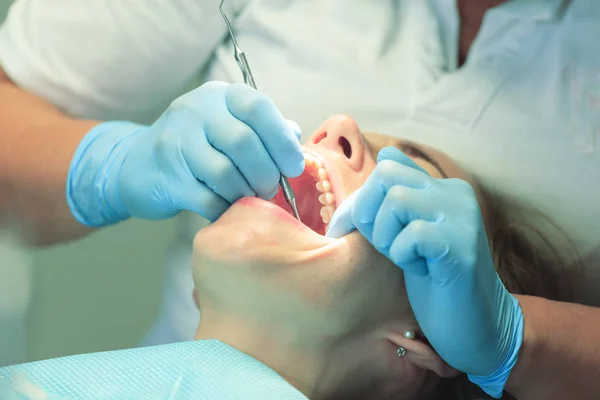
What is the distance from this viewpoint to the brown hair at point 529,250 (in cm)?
134

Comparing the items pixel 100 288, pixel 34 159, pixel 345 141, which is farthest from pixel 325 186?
pixel 100 288

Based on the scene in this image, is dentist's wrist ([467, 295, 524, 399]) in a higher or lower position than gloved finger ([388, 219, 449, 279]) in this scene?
lower

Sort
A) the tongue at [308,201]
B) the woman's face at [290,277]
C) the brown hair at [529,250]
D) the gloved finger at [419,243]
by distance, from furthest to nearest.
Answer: the brown hair at [529,250]
the tongue at [308,201]
the woman's face at [290,277]
the gloved finger at [419,243]

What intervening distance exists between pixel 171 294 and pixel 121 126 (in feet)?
1.56

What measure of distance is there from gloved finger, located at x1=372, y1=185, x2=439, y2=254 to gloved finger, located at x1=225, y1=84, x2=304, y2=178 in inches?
8.3

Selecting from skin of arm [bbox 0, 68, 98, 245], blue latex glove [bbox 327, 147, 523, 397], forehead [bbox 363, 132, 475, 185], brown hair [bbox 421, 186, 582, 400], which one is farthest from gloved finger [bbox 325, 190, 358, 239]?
skin of arm [bbox 0, 68, 98, 245]

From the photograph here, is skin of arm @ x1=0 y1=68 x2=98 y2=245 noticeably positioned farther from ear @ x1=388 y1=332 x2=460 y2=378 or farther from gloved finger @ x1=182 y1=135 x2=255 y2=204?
ear @ x1=388 y1=332 x2=460 y2=378

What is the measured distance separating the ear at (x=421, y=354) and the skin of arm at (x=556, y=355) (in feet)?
0.36

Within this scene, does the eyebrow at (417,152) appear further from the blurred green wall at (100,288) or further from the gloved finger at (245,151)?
the blurred green wall at (100,288)

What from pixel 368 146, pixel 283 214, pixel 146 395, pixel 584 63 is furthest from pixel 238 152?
pixel 584 63

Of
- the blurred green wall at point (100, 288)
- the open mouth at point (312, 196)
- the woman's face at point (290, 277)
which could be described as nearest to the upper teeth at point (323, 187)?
the open mouth at point (312, 196)

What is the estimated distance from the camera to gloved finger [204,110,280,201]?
1060 millimetres

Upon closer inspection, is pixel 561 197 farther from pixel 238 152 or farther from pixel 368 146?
pixel 238 152

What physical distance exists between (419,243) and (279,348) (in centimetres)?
31
